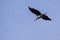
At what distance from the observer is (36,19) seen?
73500mm

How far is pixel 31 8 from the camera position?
70688 millimetres

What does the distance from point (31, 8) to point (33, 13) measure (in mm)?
1790

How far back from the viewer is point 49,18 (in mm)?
73562

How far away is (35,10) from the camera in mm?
71062

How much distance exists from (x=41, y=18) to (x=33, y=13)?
5.83 feet

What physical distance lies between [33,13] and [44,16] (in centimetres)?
195

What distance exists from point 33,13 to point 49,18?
125 inches

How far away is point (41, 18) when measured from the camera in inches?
2874

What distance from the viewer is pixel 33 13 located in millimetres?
72250

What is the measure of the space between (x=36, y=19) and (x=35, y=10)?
2866 mm

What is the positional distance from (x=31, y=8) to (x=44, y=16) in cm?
315

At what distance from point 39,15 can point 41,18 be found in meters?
0.67
